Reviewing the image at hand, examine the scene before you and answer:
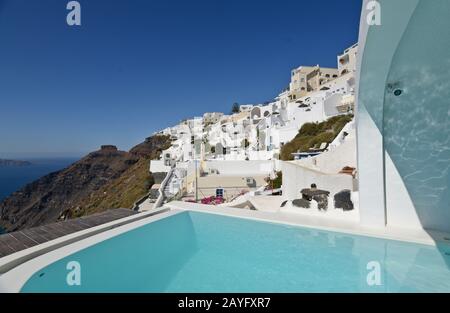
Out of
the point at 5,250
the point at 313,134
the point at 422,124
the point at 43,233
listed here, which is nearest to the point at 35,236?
the point at 43,233

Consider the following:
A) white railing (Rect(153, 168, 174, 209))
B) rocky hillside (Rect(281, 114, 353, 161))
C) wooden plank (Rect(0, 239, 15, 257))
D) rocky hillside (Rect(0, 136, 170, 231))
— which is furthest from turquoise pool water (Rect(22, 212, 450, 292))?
rocky hillside (Rect(0, 136, 170, 231))

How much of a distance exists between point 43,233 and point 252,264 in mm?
4087

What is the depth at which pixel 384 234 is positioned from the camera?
470 centimetres

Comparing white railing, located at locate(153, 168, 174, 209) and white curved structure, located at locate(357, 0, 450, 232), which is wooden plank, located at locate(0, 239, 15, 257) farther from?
white railing, located at locate(153, 168, 174, 209)

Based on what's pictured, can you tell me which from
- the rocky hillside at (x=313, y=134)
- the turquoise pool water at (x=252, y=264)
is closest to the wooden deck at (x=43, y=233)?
the turquoise pool water at (x=252, y=264)

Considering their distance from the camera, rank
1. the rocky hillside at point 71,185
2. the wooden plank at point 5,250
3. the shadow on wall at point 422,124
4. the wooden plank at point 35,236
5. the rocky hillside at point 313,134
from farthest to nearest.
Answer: the rocky hillside at point 71,185 → the rocky hillside at point 313,134 → the shadow on wall at point 422,124 → the wooden plank at point 35,236 → the wooden plank at point 5,250

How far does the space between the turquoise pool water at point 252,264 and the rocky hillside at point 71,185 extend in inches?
2099

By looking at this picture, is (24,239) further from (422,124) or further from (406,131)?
(422,124)

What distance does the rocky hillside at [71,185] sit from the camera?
203 ft

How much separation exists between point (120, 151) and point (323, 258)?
342 ft

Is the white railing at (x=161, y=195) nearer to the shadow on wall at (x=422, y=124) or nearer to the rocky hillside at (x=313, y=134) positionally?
the rocky hillside at (x=313, y=134)

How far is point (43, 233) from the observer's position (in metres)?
4.81

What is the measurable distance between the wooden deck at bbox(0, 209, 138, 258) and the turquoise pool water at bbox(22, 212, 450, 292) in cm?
94
